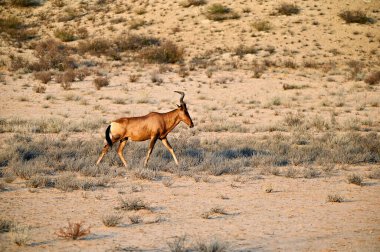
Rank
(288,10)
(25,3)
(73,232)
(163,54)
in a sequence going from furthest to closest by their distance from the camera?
(25,3)
(288,10)
(163,54)
(73,232)

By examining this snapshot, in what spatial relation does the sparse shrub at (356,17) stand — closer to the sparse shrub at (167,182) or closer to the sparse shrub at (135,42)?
the sparse shrub at (135,42)

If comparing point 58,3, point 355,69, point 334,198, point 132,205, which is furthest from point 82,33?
point 334,198

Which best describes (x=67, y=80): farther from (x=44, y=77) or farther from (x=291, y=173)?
(x=291, y=173)

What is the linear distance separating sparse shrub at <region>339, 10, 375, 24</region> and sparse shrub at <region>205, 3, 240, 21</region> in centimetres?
1006

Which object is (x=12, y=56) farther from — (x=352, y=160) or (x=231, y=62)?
(x=352, y=160)

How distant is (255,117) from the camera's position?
67.1 feet

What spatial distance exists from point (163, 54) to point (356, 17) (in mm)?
19834

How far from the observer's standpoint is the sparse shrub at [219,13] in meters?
45.2

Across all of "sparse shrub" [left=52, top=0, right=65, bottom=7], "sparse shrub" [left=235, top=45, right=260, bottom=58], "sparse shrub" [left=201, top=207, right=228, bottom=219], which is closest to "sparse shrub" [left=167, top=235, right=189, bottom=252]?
"sparse shrub" [left=201, top=207, right=228, bottom=219]

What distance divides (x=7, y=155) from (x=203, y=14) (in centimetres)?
3709

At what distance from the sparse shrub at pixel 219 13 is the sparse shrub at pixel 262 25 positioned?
10.3 feet

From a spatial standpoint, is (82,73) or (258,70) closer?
(82,73)

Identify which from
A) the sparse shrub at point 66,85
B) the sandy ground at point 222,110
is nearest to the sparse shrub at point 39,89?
the sandy ground at point 222,110

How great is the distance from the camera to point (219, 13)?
4622 cm
